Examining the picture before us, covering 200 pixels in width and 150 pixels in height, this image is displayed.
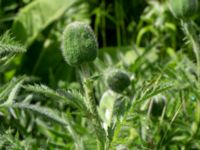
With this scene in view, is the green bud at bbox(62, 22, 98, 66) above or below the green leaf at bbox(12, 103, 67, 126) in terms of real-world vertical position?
above

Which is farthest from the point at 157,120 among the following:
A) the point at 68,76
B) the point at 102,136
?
the point at 68,76

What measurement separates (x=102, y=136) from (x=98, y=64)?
2.97 ft

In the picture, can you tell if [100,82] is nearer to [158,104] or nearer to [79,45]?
[158,104]

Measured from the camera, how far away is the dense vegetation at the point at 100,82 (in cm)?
116

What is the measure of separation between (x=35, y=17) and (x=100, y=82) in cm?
112

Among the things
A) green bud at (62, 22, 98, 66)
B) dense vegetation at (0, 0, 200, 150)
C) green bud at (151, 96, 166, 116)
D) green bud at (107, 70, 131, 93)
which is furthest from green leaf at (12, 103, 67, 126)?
green bud at (151, 96, 166, 116)

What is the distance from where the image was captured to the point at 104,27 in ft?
11.1

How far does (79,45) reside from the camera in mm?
1185

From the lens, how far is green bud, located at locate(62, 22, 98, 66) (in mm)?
1185

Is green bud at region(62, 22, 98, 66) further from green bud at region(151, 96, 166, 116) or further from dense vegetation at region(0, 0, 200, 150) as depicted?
green bud at region(151, 96, 166, 116)

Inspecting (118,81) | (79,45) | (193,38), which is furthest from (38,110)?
(193,38)

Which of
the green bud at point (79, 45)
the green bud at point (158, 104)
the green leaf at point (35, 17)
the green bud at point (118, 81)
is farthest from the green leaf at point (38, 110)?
the green leaf at point (35, 17)

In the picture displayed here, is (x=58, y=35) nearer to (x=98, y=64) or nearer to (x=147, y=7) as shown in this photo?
(x=147, y=7)

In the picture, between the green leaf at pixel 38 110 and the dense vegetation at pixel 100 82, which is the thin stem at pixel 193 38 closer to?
the dense vegetation at pixel 100 82
